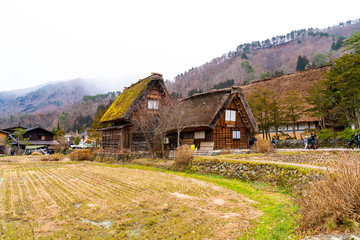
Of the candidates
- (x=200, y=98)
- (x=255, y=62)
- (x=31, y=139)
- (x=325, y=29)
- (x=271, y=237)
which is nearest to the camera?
(x=271, y=237)

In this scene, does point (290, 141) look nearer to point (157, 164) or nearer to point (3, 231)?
point (157, 164)

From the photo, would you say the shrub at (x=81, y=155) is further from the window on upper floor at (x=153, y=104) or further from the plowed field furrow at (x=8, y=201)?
the plowed field furrow at (x=8, y=201)

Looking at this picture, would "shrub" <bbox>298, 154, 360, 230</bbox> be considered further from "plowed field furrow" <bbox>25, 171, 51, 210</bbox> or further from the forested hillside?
the forested hillside

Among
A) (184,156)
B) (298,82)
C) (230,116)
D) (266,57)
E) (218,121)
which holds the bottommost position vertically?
(184,156)

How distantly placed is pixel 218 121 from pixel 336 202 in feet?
54.9

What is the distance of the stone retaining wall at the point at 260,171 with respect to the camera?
7.28 metres

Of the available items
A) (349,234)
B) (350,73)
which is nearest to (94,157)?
(349,234)

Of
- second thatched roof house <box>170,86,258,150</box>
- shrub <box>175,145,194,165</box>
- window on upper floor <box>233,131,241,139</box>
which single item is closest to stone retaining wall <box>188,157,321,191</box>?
shrub <box>175,145,194,165</box>

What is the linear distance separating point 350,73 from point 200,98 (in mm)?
14345

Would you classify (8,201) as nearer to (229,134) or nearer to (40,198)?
(40,198)

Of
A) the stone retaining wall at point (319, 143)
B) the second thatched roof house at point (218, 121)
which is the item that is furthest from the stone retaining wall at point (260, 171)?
the stone retaining wall at point (319, 143)

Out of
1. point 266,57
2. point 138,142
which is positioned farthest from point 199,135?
point 266,57

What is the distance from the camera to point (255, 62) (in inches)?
4422

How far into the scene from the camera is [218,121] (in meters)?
20.2
